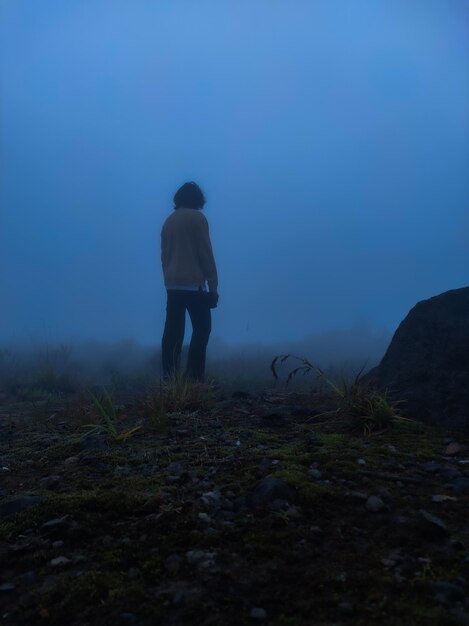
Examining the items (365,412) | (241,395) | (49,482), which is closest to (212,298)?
(241,395)

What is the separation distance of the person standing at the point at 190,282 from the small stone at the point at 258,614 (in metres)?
5.46

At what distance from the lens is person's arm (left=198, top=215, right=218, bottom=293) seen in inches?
294

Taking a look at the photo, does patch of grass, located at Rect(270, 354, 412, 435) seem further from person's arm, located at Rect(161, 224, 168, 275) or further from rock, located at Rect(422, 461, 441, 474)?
person's arm, located at Rect(161, 224, 168, 275)

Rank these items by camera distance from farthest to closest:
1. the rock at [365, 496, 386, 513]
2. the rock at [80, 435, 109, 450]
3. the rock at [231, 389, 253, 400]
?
the rock at [231, 389, 253, 400]
the rock at [80, 435, 109, 450]
the rock at [365, 496, 386, 513]

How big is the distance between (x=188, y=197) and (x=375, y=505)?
5.61 meters

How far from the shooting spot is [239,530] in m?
2.42

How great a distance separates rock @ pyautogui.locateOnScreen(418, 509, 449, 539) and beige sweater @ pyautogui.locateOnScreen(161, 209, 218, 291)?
5.25 m

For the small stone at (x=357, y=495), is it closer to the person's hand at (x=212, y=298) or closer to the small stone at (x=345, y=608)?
the small stone at (x=345, y=608)

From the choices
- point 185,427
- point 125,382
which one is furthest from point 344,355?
point 185,427

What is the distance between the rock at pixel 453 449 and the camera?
342 cm

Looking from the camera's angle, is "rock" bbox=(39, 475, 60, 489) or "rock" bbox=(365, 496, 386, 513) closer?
"rock" bbox=(365, 496, 386, 513)

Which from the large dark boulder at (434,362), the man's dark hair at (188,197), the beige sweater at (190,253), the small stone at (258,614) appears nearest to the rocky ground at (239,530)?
the small stone at (258,614)

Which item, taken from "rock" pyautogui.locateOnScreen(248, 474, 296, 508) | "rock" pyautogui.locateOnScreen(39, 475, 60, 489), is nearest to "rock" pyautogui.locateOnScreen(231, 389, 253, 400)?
"rock" pyautogui.locateOnScreen(39, 475, 60, 489)

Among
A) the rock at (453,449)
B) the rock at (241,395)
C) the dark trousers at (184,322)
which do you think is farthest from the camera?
the dark trousers at (184,322)
